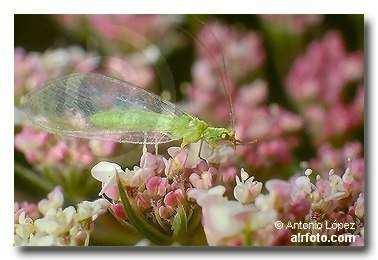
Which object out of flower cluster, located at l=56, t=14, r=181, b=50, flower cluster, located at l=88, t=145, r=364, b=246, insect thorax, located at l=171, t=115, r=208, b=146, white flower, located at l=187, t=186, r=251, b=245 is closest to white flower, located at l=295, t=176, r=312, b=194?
flower cluster, located at l=88, t=145, r=364, b=246

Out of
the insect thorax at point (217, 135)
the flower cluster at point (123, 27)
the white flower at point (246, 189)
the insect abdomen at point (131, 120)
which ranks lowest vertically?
the white flower at point (246, 189)

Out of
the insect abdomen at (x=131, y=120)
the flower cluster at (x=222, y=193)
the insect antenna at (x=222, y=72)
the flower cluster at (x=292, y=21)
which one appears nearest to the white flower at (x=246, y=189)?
the flower cluster at (x=222, y=193)

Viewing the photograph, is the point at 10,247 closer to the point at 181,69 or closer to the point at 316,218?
the point at 181,69

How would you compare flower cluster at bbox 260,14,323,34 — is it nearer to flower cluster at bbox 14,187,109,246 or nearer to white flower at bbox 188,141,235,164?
white flower at bbox 188,141,235,164

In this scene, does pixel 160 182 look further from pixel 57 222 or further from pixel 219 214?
pixel 57 222

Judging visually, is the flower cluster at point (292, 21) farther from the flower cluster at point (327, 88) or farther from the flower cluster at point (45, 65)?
the flower cluster at point (45, 65)

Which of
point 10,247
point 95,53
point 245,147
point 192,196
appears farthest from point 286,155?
point 10,247

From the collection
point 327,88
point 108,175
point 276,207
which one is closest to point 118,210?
point 108,175

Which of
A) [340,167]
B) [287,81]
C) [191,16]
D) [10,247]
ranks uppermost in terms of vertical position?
[191,16]
